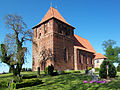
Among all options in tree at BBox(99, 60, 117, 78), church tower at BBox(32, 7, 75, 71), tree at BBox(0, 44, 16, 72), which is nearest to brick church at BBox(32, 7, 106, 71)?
church tower at BBox(32, 7, 75, 71)

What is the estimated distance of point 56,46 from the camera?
29.3 meters

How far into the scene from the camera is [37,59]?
32625mm

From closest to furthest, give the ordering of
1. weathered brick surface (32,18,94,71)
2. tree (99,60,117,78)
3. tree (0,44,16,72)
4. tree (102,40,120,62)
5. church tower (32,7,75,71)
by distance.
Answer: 1. tree (99,60,117,78)
2. tree (0,44,16,72)
3. church tower (32,7,75,71)
4. weathered brick surface (32,18,94,71)
5. tree (102,40,120,62)

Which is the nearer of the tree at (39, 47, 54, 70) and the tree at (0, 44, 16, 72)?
the tree at (0, 44, 16, 72)

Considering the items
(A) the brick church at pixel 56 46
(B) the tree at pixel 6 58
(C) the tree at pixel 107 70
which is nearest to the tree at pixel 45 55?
(A) the brick church at pixel 56 46

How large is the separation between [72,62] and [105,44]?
32.8 meters

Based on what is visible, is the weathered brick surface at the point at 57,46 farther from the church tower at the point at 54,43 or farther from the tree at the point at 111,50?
the tree at the point at 111,50

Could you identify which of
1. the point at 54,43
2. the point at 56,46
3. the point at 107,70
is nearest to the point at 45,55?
the point at 56,46

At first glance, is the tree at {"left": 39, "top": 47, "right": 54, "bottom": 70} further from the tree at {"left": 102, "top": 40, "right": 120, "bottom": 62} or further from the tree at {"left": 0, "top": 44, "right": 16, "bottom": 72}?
the tree at {"left": 102, "top": 40, "right": 120, "bottom": 62}

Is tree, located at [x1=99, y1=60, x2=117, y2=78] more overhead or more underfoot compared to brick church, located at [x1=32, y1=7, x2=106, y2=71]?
more underfoot

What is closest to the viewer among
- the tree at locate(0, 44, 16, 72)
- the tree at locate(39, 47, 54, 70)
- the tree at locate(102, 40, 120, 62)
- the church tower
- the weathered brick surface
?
the tree at locate(0, 44, 16, 72)

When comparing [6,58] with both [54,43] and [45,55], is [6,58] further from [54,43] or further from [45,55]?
[54,43]

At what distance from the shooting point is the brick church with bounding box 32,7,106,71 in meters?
28.9

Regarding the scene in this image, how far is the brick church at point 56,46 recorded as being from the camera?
28938 millimetres
